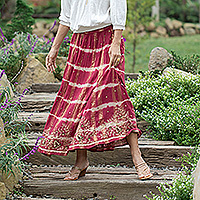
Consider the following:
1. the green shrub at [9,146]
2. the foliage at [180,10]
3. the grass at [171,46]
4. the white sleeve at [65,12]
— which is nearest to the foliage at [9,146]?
the green shrub at [9,146]

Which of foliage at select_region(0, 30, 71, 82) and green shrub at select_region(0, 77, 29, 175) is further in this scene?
foliage at select_region(0, 30, 71, 82)

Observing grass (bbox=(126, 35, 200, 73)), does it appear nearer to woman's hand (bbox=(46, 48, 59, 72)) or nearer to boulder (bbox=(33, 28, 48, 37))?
boulder (bbox=(33, 28, 48, 37))

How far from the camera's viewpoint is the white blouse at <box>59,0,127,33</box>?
8.97 ft

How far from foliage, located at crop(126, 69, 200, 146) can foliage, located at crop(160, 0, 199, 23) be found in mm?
14033

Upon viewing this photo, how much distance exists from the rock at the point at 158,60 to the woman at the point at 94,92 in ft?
6.87

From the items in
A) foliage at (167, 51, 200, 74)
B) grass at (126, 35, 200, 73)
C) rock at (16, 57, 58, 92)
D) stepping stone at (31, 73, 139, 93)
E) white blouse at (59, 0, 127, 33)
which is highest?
white blouse at (59, 0, 127, 33)

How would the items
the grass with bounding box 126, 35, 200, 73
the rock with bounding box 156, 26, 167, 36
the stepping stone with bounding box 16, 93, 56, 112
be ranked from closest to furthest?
1. the stepping stone with bounding box 16, 93, 56, 112
2. the grass with bounding box 126, 35, 200, 73
3. the rock with bounding box 156, 26, 167, 36

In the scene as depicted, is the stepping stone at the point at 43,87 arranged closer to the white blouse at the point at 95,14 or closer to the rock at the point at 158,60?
the rock at the point at 158,60

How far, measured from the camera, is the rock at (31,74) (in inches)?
201

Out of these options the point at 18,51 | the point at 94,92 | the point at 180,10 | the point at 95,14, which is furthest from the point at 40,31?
the point at 94,92

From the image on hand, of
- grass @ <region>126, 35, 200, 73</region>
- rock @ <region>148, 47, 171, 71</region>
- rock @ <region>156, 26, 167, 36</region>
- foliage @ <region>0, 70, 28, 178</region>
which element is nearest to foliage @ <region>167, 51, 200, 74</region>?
rock @ <region>148, 47, 171, 71</region>

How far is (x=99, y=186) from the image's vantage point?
296 centimetres

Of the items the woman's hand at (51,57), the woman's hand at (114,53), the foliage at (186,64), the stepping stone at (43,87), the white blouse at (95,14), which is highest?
the white blouse at (95,14)

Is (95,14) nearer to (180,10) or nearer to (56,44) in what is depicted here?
(56,44)
